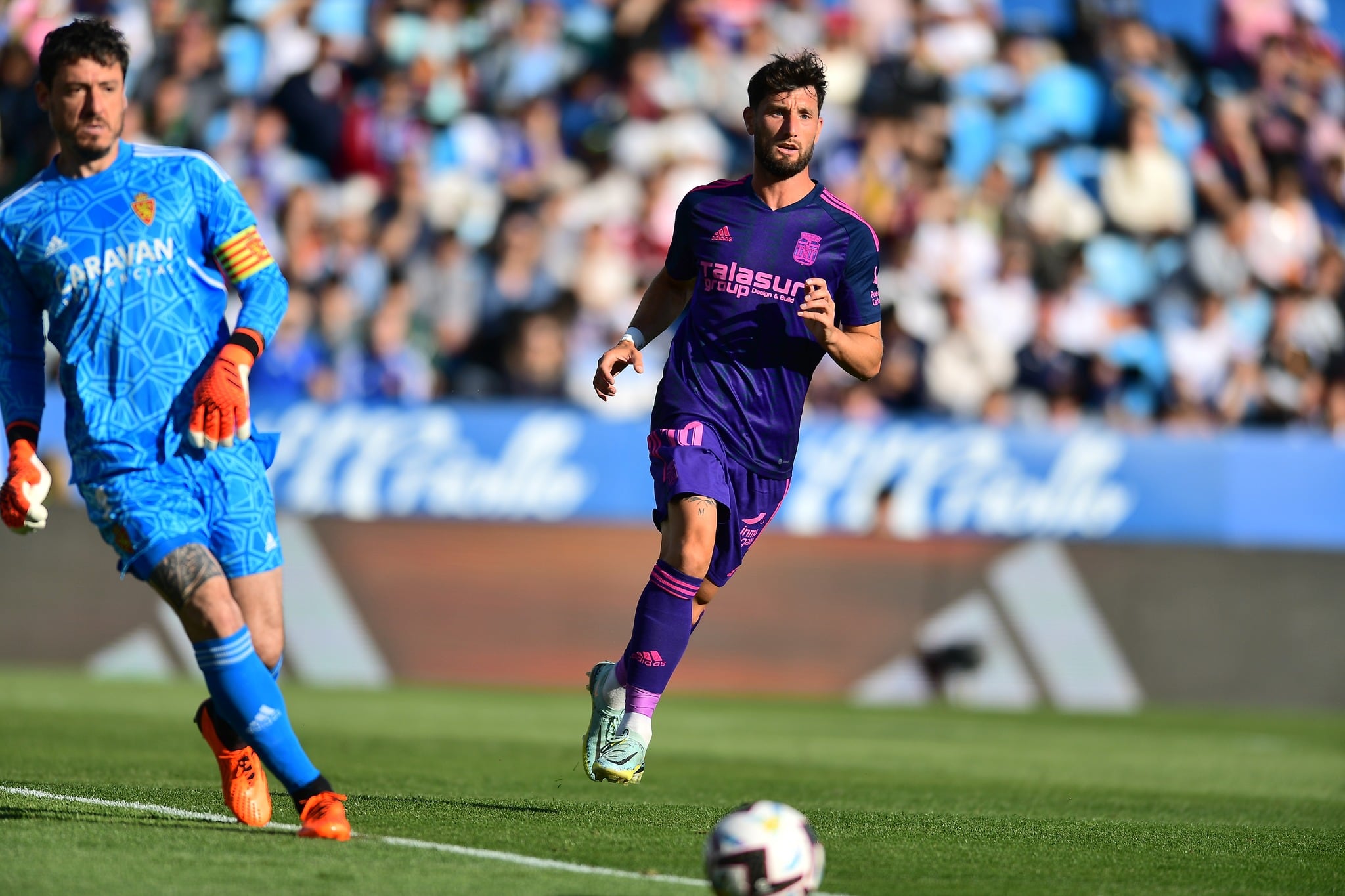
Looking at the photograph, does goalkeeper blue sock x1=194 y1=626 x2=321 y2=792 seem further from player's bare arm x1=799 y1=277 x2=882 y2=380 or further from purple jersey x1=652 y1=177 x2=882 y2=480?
player's bare arm x1=799 y1=277 x2=882 y2=380

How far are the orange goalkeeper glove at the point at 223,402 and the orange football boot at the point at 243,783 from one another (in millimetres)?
1061

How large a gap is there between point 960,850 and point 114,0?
524 inches

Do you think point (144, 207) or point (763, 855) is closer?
point (763, 855)

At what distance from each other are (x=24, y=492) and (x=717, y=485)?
2.42 meters

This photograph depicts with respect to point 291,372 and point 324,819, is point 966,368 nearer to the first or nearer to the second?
point 291,372

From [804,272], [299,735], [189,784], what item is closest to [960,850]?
[804,272]

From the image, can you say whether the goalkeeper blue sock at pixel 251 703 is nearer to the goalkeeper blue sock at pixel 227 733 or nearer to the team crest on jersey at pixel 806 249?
the goalkeeper blue sock at pixel 227 733

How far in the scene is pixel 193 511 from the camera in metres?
6.01

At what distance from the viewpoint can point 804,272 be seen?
708cm

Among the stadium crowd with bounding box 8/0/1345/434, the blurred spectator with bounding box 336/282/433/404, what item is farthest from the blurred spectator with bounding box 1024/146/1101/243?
the blurred spectator with bounding box 336/282/433/404

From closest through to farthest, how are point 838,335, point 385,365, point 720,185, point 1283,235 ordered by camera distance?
point 838,335 → point 720,185 → point 385,365 → point 1283,235

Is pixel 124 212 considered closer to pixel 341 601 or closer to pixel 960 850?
pixel 960 850

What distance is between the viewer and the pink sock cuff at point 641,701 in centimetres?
695

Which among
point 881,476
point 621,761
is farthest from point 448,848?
point 881,476
